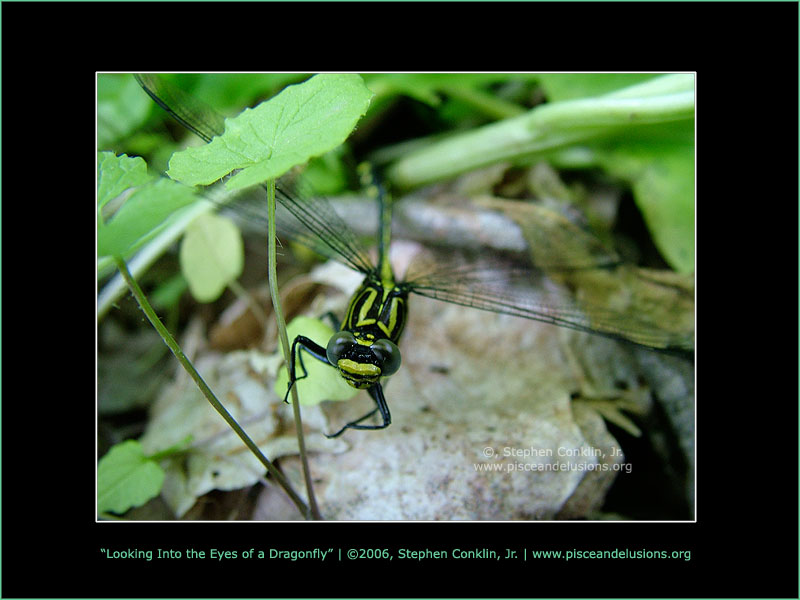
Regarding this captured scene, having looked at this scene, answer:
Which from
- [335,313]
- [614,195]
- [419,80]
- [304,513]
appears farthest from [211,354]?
A: [614,195]

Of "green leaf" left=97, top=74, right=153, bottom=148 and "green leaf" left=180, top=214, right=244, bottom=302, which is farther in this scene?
"green leaf" left=97, top=74, right=153, bottom=148

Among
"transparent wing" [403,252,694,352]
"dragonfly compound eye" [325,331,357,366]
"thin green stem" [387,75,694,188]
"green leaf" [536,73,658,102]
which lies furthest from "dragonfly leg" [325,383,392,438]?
"green leaf" [536,73,658,102]

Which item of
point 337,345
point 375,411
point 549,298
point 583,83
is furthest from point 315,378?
point 583,83

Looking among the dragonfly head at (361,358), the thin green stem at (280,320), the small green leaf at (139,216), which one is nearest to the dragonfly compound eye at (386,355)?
the dragonfly head at (361,358)

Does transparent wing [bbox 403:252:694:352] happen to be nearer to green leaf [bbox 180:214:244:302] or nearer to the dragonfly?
the dragonfly

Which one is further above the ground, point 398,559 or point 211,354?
point 211,354

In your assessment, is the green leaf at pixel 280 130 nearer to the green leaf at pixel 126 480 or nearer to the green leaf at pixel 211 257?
the green leaf at pixel 211 257
